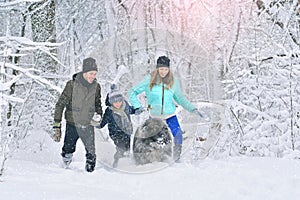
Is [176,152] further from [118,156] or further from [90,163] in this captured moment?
[90,163]

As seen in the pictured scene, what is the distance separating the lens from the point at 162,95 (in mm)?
5492

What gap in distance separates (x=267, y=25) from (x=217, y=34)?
3.03m

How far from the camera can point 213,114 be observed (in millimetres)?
8258

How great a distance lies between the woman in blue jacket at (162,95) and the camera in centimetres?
547

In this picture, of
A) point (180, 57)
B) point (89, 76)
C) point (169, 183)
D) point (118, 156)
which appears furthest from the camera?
point (180, 57)

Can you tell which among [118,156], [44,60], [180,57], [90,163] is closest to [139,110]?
[118,156]

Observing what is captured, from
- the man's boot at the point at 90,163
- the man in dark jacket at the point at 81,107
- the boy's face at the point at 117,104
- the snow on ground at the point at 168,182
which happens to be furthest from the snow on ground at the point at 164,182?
the boy's face at the point at 117,104

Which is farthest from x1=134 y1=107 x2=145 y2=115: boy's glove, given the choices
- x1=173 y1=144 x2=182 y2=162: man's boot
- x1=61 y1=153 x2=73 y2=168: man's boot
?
x1=61 y1=153 x2=73 y2=168: man's boot

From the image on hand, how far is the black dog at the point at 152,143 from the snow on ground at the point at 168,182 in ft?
0.58

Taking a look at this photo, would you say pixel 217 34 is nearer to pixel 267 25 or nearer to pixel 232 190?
pixel 267 25

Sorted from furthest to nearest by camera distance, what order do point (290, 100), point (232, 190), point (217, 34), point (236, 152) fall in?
point (217, 34) → point (236, 152) → point (290, 100) → point (232, 190)

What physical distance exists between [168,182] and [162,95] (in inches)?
63.0

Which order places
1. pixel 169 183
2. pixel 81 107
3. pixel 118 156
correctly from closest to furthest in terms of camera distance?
pixel 169 183 < pixel 81 107 < pixel 118 156

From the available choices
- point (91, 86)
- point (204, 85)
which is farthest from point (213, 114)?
point (91, 86)
